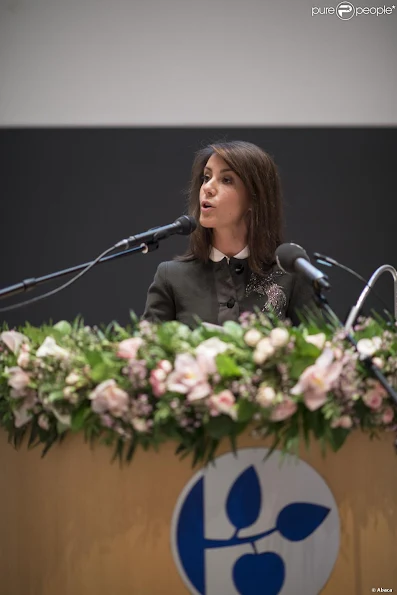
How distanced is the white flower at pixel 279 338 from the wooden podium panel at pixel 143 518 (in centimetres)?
22

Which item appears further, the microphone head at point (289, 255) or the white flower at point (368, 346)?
the microphone head at point (289, 255)

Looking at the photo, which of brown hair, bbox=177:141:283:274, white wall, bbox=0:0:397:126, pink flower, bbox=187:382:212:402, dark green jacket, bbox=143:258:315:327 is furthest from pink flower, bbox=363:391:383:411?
white wall, bbox=0:0:397:126

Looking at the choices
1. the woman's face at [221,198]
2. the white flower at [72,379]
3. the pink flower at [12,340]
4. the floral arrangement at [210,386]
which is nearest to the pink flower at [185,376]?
the floral arrangement at [210,386]

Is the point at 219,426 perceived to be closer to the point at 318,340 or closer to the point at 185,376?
the point at 185,376

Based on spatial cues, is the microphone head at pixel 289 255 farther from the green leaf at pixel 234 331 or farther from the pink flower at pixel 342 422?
the pink flower at pixel 342 422

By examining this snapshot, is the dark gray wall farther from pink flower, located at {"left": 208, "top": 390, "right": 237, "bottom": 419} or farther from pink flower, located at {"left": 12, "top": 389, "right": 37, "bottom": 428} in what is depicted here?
pink flower, located at {"left": 208, "top": 390, "right": 237, "bottom": 419}

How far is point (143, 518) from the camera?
1.64 m

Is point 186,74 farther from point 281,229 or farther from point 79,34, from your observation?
point 281,229

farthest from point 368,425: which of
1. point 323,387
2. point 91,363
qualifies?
point 91,363

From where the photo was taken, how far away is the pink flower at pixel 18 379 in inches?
67.1

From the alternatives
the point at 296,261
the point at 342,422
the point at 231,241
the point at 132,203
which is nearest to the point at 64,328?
the point at 296,261

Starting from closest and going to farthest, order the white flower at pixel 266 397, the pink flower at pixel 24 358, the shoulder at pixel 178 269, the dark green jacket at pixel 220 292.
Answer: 1. the white flower at pixel 266 397
2. the pink flower at pixel 24 358
3. the dark green jacket at pixel 220 292
4. the shoulder at pixel 178 269

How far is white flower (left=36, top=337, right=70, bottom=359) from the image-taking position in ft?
5.51

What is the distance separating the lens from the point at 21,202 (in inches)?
151
